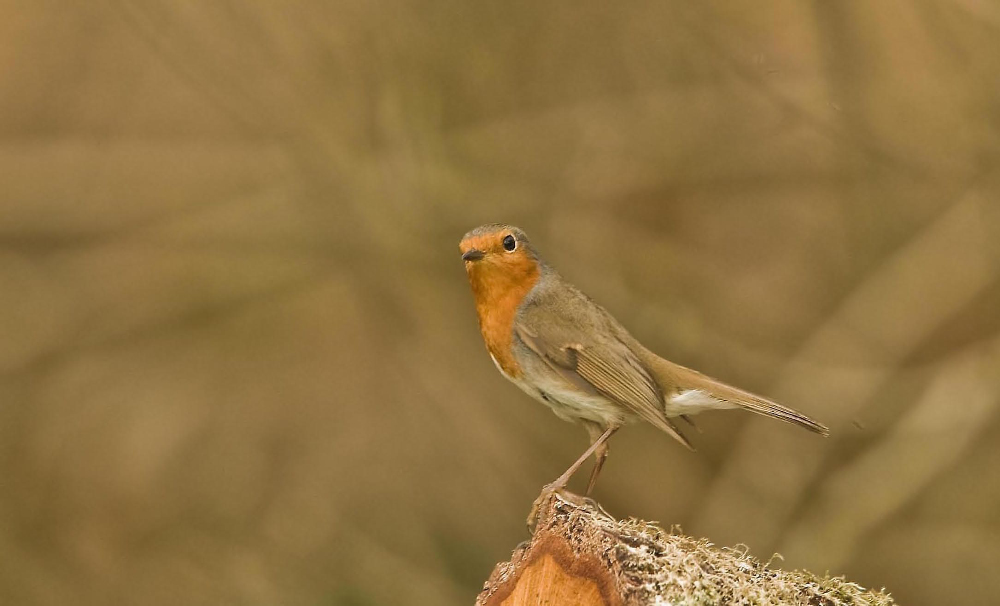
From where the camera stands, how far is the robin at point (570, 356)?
3436mm

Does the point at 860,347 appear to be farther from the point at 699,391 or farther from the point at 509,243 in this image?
the point at 509,243

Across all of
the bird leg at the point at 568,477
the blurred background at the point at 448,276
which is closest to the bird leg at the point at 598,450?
the bird leg at the point at 568,477

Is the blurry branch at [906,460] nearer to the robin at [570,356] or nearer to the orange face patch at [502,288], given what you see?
the robin at [570,356]

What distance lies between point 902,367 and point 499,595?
3918 millimetres

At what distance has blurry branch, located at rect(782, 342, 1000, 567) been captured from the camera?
5320mm

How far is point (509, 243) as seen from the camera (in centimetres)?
350

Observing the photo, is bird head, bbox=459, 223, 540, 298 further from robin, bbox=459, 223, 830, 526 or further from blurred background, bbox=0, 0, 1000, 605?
blurred background, bbox=0, 0, 1000, 605

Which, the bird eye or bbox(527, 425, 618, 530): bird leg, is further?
the bird eye

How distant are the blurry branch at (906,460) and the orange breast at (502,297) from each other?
2.66 meters

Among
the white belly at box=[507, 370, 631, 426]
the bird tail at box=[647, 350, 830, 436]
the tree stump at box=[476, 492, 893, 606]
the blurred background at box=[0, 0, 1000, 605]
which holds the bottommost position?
the tree stump at box=[476, 492, 893, 606]

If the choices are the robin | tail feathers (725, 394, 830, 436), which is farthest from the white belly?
tail feathers (725, 394, 830, 436)

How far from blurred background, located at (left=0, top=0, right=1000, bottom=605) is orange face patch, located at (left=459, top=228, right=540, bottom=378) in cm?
210

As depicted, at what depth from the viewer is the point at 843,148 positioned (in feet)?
18.8

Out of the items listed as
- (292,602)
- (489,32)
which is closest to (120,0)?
(489,32)
